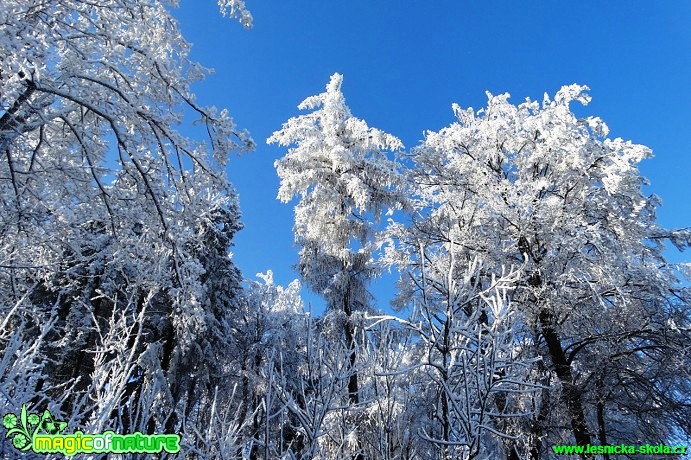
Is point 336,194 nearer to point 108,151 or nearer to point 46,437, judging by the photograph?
point 108,151

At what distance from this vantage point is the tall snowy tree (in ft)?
41.2

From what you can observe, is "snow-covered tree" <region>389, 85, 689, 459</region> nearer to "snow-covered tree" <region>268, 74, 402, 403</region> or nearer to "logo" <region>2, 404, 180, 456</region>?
"snow-covered tree" <region>268, 74, 402, 403</region>

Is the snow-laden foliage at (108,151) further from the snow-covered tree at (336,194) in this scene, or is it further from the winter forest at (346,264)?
the snow-covered tree at (336,194)

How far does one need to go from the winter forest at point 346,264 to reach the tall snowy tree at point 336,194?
0.07 meters

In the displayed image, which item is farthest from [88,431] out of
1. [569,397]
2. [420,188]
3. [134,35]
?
[420,188]

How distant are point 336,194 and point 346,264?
2.23 metres

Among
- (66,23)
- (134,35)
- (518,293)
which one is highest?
(134,35)

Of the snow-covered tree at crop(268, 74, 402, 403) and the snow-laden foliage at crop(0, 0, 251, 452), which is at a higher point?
the snow-covered tree at crop(268, 74, 402, 403)

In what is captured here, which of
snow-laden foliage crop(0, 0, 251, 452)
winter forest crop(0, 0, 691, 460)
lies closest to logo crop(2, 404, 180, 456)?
winter forest crop(0, 0, 691, 460)

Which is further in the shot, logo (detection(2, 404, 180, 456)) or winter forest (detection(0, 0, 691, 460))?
winter forest (detection(0, 0, 691, 460))

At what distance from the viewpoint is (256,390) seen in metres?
14.3

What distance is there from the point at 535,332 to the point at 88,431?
7.93 meters

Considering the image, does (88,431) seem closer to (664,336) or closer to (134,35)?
(134,35)

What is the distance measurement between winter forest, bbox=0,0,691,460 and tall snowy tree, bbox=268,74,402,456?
7cm
